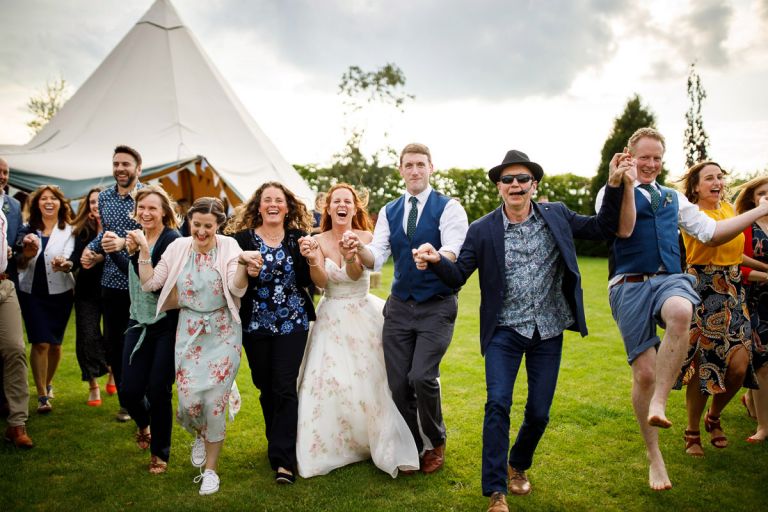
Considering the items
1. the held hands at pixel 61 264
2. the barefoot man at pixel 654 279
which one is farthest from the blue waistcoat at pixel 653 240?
the held hands at pixel 61 264

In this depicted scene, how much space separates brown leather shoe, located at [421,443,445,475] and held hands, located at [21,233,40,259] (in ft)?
12.6

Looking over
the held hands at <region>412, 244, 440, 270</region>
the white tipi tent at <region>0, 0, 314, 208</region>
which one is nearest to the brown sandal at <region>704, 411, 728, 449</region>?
the held hands at <region>412, 244, 440, 270</region>

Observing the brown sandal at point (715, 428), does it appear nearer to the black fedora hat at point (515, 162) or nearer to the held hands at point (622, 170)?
the held hands at point (622, 170)

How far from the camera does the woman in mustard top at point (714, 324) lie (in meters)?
4.11

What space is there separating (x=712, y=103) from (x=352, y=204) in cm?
2055

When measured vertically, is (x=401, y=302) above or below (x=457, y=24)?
below

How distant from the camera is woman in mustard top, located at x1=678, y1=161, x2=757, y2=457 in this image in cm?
411

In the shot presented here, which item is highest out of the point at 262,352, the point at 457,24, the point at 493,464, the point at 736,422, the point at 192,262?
the point at 457,24

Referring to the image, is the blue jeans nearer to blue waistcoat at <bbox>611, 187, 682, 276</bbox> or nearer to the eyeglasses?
blue waistcoat at <bbox>611, 187, 682, 276</bbox>

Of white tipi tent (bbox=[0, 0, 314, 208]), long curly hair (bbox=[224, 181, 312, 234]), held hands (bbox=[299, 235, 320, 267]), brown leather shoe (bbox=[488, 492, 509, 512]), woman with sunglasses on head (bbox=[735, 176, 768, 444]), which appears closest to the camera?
brown leather shoe (bbox=[488, 492, 509, 512])

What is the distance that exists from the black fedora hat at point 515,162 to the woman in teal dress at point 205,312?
5.54 ft

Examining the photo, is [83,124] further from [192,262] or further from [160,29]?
[192,262]

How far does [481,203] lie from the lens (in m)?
24.5

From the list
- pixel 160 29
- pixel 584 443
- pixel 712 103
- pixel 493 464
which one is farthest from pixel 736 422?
pixel 712 103
